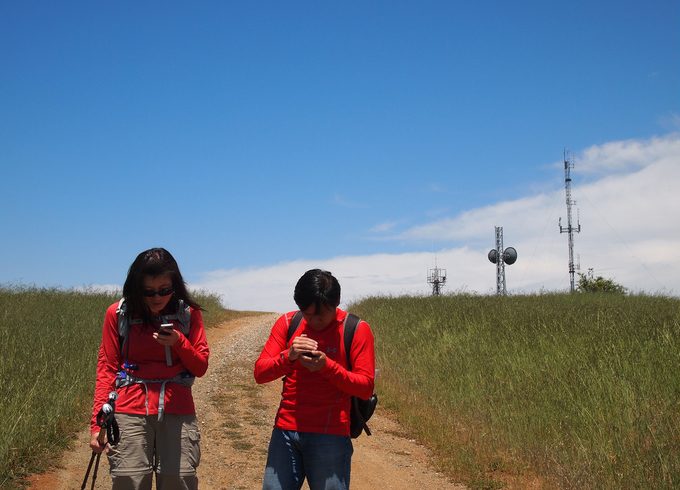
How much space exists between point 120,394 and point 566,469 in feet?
16.3

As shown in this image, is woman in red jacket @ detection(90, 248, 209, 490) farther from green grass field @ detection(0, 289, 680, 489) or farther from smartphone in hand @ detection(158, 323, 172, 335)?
green grass field @ detection(0, 289, 680, 489)

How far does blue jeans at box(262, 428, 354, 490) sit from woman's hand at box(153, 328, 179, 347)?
0.75m

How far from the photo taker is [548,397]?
9516mm

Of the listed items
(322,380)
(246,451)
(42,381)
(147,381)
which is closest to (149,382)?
(147,381)

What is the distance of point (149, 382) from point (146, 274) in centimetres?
60

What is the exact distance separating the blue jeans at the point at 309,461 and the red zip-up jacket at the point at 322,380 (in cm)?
5

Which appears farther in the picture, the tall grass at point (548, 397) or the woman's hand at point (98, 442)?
the tall grass at point (548, 397)

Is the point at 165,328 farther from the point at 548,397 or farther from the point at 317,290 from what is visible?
the point at 548,397

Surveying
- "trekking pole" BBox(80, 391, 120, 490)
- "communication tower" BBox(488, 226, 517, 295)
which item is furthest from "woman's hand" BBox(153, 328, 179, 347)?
"communication tower" BBox(488, 226, 517, 295)

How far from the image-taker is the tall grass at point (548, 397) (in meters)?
7.22

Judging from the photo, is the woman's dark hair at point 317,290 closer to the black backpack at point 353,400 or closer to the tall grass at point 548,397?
the black backpack at point 353,400

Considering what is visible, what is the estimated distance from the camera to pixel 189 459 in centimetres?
387

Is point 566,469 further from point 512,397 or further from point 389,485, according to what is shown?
point 512,397

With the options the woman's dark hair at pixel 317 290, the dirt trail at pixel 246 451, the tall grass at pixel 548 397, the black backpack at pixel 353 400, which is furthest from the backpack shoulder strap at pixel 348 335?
the dirt trail at pixel 246 451
